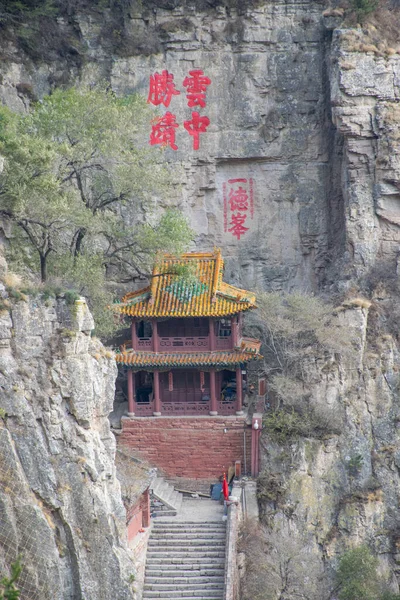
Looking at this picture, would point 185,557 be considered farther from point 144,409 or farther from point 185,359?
point 185,359

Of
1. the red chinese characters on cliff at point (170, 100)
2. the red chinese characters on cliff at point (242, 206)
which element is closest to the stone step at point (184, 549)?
the red chinese characters on cliff at point (242, 206)

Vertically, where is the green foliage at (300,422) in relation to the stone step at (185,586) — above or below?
above

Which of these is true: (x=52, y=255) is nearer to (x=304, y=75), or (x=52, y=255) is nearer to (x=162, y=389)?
(x=162, y=389)

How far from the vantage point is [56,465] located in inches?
923

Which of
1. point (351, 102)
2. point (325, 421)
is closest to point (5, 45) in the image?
point (351, 102)

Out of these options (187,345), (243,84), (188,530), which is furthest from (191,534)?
(243,84)

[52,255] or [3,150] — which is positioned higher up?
[3,150]

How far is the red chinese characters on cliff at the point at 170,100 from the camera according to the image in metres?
34.3

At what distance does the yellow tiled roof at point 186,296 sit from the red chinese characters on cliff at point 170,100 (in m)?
5.58

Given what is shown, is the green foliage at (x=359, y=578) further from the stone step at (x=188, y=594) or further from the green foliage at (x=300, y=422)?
the green foliage at (x=300, y=422)

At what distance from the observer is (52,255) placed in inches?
1132

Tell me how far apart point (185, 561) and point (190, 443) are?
4.19m

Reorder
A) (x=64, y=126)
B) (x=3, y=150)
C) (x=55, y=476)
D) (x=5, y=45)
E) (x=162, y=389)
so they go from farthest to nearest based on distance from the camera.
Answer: (x=5, y=45) → (x=162, y=389) → (x=64, y=126) → (x=3, y=150) → (x=55, y=476)

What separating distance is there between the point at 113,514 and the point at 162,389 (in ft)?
23.7
